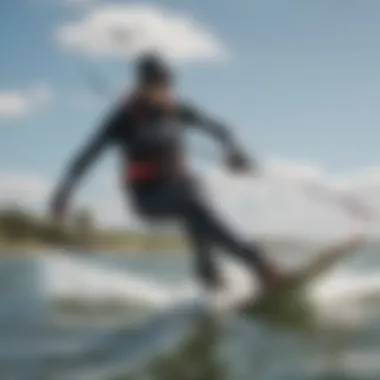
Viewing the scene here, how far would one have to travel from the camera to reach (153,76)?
1.58m

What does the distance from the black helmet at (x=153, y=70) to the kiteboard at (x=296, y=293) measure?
40 cm

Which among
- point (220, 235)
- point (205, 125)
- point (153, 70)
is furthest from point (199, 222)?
point (153, 70)

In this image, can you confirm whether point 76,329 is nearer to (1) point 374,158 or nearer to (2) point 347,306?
(2) point 347,306

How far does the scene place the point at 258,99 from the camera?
161cm

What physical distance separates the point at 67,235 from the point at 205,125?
0.31m

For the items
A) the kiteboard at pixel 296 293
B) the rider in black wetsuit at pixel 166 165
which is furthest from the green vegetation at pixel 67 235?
the kiteboard at pixel 296 293

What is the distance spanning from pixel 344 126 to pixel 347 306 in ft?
1.04

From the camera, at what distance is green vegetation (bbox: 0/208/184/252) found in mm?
1536

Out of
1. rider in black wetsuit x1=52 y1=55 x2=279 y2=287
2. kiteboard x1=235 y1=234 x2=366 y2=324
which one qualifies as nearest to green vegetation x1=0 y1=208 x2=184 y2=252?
rider in black wetsuit x1=52 y1=55 x2=279 y2=287

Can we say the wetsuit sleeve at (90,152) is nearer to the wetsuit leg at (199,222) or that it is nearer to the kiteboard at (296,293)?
the wetsuit leg at (199,222)

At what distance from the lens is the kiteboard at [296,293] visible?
154 cm

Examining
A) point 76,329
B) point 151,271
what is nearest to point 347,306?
point 151,271

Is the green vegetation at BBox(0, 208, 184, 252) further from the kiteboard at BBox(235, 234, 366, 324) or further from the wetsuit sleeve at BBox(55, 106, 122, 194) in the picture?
the kiteboard at BBox(235, 234, 366, 324)

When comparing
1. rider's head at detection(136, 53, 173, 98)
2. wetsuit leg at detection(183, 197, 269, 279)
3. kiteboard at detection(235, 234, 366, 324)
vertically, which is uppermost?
rider's head at detection(136, 53, 173, 98)
